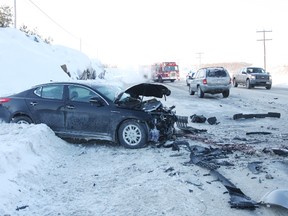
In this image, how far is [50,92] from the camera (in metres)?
9.61

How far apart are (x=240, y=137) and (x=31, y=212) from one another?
6321 mm

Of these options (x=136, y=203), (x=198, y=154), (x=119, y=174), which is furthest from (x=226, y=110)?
(x=136, y=203)

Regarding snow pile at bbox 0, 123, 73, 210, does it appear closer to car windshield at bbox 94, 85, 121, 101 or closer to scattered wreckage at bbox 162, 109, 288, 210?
car windshield at bbox 94, 85, 121, 101

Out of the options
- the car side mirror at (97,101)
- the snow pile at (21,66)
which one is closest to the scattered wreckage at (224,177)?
the car side mirror at (97,101)

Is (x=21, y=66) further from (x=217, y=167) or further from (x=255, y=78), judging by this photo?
(x=217, y=167)

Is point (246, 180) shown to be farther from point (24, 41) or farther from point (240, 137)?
point (24, 41)

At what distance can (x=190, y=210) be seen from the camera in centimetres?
493

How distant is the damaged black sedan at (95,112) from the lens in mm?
8914

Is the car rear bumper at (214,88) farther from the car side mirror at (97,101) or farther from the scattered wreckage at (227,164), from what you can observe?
the car side mirror at (97,101)

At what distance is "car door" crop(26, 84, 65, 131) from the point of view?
30.6 ft

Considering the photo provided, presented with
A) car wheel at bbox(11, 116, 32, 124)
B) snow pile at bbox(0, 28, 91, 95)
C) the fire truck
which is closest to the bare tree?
snow pile at bbox(0, 28, 91, 95)

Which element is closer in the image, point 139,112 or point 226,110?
point 139,112

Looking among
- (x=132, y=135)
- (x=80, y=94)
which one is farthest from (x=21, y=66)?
(x=132, y=135)

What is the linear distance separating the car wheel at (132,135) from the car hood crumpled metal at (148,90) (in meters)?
0.95
